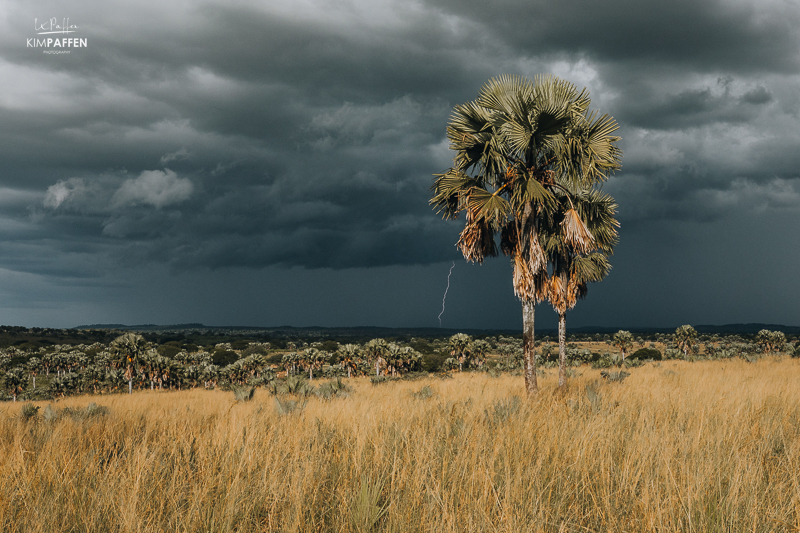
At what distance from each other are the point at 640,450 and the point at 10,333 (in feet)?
786

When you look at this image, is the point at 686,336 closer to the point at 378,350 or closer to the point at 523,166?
the point at 378,350

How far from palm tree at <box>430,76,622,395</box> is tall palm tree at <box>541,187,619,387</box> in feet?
1.37

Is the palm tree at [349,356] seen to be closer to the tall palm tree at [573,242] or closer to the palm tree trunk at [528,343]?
the tall palm tree at [573,242]

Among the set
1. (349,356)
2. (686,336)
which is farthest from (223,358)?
(686,336)

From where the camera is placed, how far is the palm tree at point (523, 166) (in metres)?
10.5

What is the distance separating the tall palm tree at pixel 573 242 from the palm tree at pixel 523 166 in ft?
1.37

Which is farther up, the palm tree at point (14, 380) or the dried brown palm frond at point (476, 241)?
the dried brown palm frond at point (476, 241)

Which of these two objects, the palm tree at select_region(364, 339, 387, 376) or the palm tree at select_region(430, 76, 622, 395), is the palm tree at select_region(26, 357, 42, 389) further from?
the palm tree at select_region(430, 76, 622, 395)

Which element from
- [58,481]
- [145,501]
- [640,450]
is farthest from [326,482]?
[640,450]

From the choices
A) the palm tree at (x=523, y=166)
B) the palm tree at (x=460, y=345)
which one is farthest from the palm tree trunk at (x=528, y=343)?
the palm tree at (x=460, y=345)

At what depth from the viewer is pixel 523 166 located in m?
11.1

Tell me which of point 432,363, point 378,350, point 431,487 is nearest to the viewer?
point 431,487

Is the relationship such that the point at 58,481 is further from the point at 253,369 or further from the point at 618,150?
the point at 253,369

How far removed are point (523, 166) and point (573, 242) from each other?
241 centimetres
